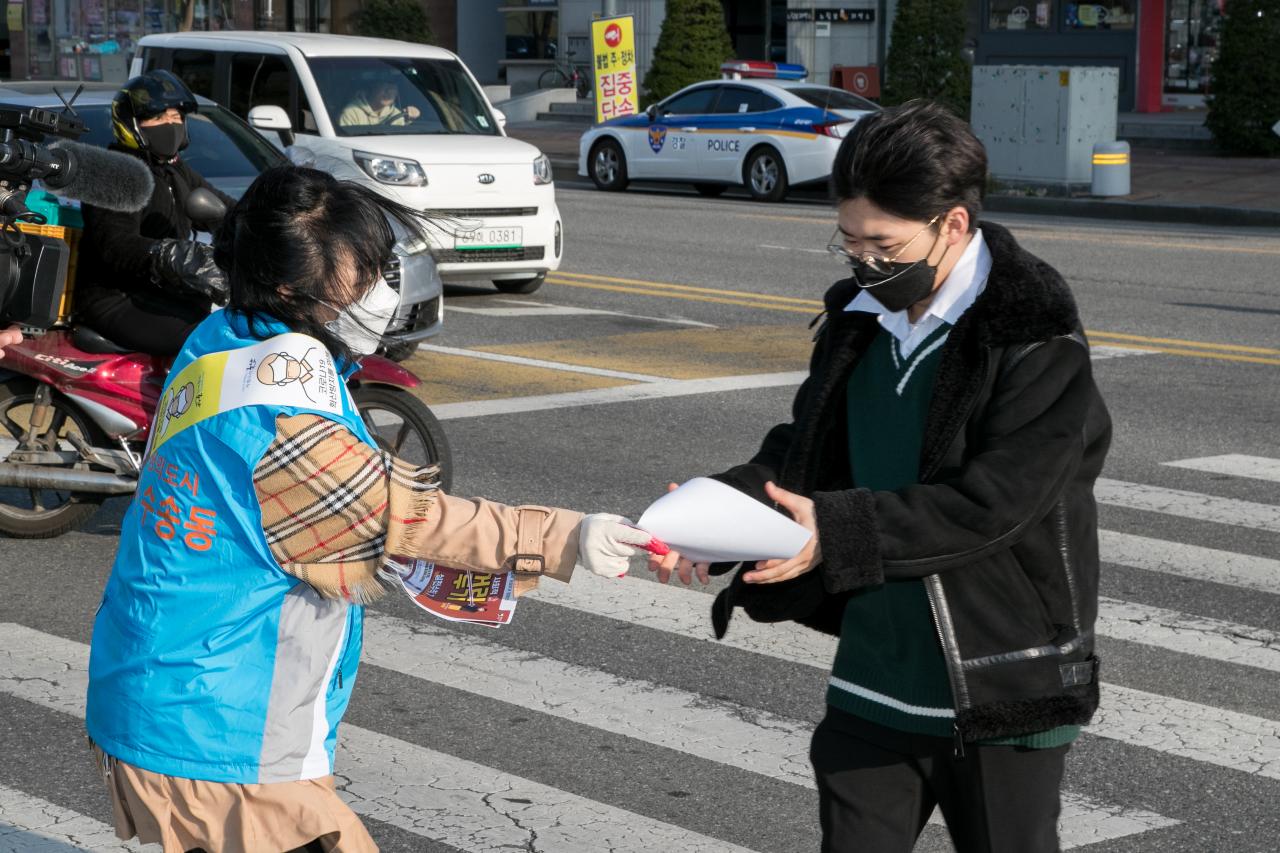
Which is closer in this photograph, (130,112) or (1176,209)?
(130,112)

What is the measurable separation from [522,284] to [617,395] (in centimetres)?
454

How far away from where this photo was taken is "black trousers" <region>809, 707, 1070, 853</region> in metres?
2.85

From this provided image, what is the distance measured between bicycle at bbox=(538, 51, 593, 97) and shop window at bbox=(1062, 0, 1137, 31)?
1031cm

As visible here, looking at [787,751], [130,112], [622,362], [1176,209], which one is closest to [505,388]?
[622,362]

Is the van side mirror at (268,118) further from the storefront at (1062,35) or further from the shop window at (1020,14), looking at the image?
the shop window at (1020,14)

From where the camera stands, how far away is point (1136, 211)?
857 inches

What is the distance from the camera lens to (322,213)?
8.82 ft

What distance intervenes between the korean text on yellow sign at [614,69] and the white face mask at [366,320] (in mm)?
26578

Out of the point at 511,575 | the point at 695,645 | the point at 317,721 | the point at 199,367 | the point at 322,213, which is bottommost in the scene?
the point at 695,645

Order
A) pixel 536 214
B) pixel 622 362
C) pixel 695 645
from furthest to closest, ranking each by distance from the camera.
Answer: pixel 536 214
pixel 622 362
pixel 695 645

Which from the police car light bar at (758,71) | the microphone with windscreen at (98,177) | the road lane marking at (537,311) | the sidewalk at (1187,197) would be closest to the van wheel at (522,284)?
the road lane marking at (537,311)

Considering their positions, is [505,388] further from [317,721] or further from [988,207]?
[988,207]

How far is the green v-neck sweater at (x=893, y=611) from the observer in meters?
2.88

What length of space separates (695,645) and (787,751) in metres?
1.03
